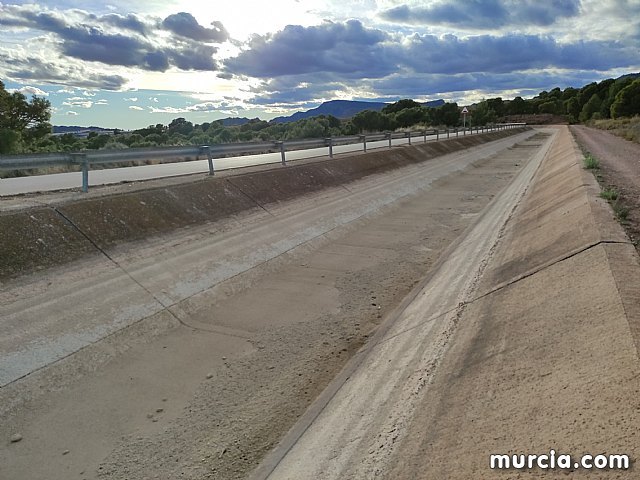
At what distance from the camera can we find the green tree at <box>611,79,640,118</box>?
83.2 metres

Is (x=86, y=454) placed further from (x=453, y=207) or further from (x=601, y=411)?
(x=453, y=207)

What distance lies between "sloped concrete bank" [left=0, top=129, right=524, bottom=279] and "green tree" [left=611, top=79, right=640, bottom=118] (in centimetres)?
8888

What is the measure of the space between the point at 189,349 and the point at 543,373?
4.36 metres

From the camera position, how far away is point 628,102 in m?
85.5

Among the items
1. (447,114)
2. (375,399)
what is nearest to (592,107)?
(447,114)

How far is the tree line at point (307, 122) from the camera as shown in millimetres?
35156

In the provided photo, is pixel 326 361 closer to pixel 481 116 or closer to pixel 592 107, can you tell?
pixel 481 116

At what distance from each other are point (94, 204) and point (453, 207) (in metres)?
12.3

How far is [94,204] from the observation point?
8.89 m

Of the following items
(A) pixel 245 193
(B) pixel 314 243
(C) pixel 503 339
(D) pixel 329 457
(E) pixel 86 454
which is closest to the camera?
(D) pixel 329 457

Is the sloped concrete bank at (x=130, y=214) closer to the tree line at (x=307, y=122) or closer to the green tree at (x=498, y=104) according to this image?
the tree line at (x=307, y=122)

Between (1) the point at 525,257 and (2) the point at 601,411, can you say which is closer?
(2) the point at 601,411

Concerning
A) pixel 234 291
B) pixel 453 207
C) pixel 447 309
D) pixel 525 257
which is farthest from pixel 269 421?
pixel 453 207

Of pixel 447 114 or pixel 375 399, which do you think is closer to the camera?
pixel 375 399
